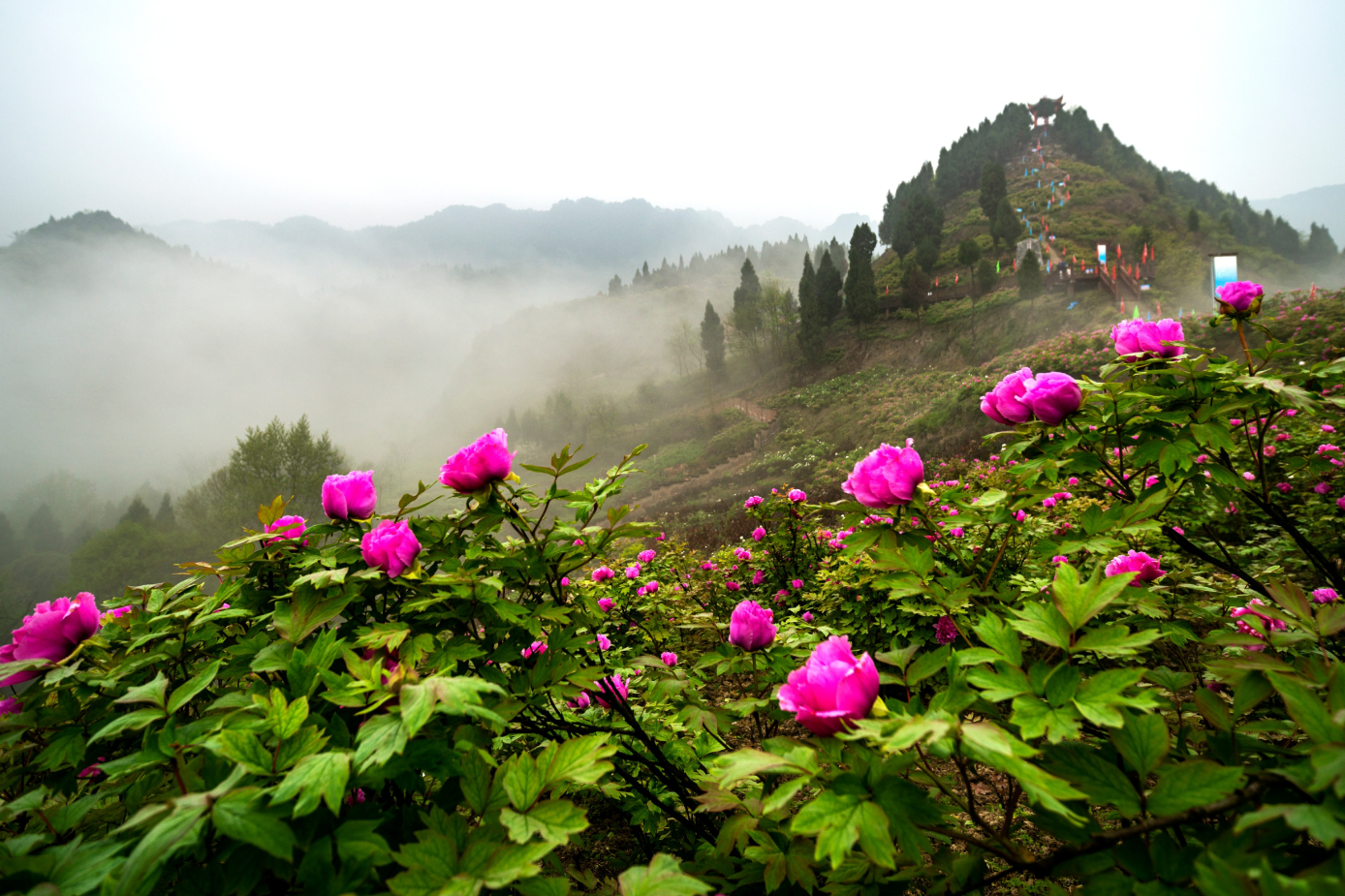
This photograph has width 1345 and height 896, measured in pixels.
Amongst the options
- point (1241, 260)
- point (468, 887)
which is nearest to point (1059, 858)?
point (468, 887)

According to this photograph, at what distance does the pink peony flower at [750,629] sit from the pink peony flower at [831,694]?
1.92 ft

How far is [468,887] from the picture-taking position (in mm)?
667

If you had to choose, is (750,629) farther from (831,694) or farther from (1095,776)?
(1095,776)

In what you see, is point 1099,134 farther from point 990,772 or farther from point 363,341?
point 363,341

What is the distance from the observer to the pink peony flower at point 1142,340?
→ 1.47m

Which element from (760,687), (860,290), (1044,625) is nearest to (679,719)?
(760,687)

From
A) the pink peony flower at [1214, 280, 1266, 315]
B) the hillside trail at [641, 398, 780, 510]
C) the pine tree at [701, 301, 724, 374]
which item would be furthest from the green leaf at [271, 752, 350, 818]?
the pine tree at [701, 301, 724, 374]

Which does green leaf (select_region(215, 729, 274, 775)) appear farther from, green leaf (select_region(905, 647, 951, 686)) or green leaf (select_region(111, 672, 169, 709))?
green leaf (select_region(905, 647, 951, 686))

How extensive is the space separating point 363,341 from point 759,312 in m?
109

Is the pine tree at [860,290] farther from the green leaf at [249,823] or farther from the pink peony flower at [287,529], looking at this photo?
the green leaf at [249,823]

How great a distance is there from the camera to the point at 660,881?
762 mm

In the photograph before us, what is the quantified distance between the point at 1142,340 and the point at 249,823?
2.21 metres

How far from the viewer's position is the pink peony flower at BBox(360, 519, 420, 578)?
1.11m

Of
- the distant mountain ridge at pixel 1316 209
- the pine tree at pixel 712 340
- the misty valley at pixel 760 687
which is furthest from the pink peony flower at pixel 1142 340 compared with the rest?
the distant mountain ridge at pixel 1316 209
